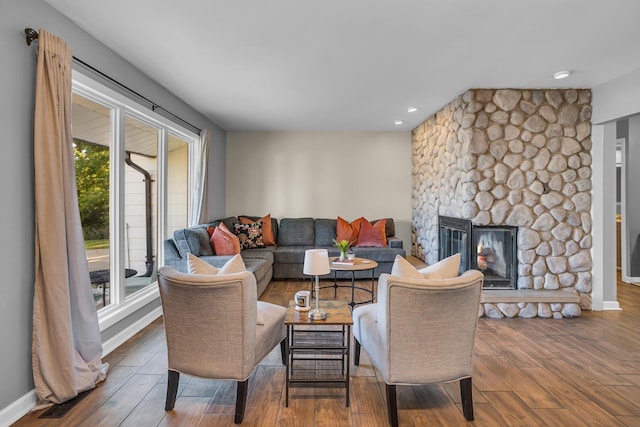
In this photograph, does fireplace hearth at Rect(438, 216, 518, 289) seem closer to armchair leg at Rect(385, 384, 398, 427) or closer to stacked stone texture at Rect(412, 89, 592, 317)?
stacked stone texture at Rect(412, 89, 592, 317)

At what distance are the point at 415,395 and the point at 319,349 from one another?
713 millimetres

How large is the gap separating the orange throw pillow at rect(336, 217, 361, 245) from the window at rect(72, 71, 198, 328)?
279 centimetres

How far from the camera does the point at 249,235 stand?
577 centimetres

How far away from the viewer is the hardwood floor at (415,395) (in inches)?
81.8

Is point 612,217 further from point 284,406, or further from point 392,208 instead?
point 284,406

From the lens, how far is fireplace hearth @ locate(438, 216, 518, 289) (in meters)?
4.08

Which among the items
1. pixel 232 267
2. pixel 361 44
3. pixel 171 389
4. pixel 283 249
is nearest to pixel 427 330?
pixel 232 267

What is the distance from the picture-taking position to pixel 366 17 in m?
2.41

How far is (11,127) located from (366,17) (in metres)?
2.24

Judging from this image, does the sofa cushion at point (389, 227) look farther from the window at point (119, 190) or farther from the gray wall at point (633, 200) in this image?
the window at point (119, 190)

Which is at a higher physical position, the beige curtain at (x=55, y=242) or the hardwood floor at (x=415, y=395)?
the beige curtain at (x=55, y=242)

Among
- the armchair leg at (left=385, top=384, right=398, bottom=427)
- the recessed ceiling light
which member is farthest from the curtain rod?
the recessed ceiling light

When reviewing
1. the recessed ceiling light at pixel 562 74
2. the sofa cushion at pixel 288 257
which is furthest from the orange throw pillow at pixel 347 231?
the recessed ceiling light at pixel 562 74

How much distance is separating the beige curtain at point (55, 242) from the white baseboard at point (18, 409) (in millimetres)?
49
